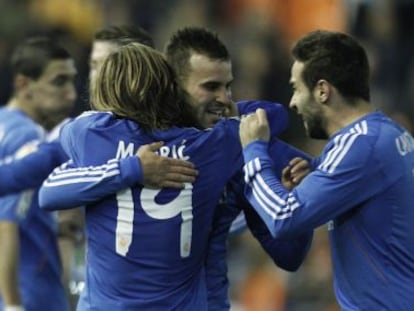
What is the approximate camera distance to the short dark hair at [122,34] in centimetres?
722

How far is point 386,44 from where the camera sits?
12.1 meters

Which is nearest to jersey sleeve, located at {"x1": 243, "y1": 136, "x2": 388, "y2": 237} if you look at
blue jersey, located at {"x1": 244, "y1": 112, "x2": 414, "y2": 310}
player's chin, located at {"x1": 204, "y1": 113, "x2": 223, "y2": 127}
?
blue jersey, located at {"x1": 244, "y1": 112, "x2": 414, "y2": 310}

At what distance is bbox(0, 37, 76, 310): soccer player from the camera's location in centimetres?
756

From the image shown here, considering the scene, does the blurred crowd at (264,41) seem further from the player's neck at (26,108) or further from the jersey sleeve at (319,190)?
the jersey sleeve at (319,190)

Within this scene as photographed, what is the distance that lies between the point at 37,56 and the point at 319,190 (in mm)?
2791

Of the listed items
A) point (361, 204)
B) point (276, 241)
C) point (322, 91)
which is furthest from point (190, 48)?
point (361, 204)

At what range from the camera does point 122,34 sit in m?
7.43

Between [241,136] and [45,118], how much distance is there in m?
2.28

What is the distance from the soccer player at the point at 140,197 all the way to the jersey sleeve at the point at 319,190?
27 centimetres

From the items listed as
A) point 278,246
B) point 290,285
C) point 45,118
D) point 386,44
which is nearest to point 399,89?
point 386,44

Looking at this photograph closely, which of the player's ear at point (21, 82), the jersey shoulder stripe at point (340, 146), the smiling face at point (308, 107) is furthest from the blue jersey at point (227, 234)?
the player's ear at point (21, 82)

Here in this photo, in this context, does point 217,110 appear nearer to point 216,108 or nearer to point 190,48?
point 216,108

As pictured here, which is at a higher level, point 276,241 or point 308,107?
point 308,107

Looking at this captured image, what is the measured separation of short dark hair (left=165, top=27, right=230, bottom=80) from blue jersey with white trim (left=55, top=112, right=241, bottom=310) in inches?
17.0
